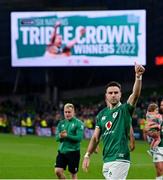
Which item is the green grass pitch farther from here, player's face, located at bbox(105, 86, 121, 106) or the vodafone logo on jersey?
player's face, located at bbox(105, 86, 121, 106)

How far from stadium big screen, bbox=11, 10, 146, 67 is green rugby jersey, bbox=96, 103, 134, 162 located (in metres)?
35.0

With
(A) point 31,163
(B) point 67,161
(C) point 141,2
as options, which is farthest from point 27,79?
(B) point 67,161

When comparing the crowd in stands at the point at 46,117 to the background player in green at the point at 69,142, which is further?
the crowd in stands at the point at 46,117

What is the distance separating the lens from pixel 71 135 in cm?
1510

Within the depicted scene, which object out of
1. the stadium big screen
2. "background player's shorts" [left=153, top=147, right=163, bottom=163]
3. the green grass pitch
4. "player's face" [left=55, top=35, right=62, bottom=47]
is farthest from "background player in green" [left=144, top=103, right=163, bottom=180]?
"player's face" [left=55, top=35, right=62, bottom=47]

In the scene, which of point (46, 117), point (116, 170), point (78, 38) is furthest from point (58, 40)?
point (116, 170)

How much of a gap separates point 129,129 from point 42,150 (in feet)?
64.1

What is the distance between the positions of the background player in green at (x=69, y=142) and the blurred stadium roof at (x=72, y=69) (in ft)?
124

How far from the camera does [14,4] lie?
181 feet

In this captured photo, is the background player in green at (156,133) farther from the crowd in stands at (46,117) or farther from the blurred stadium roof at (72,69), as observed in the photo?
the blurred stadium roof at (72,69)

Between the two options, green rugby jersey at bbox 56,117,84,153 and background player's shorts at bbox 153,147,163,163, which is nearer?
green rugby jersey at bbox 56,117,84,153

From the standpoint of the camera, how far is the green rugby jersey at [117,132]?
9977 mm

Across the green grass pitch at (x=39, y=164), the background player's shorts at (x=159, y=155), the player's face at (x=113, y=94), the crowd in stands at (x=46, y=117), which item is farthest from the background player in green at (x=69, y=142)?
the crowd in stands at (x=46, y=117)

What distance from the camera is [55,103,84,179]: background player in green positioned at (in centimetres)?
1511
